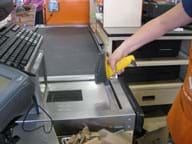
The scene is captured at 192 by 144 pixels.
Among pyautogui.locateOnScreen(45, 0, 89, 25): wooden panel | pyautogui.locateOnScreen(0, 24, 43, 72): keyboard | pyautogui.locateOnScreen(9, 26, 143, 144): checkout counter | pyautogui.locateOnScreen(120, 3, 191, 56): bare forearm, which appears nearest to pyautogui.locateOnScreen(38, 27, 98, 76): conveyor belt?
pyautogui.locateOnScreen(9, 26, 143, 144): checkout counter

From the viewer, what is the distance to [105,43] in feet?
5.56

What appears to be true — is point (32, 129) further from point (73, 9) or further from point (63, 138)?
point (73, 9)

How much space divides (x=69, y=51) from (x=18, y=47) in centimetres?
75

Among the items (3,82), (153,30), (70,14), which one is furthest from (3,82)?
(70,14)

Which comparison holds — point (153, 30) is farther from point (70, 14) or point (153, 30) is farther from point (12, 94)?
point (70, 14)

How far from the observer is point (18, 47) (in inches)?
37.4

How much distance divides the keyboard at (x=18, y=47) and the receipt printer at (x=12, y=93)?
0.31 feet

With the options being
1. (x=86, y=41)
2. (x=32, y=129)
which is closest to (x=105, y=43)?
(x=86, y=41)

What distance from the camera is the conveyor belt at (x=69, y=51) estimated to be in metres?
1.43

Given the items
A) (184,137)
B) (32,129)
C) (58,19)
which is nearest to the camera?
(32,129)

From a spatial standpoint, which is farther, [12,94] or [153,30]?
[153,30]

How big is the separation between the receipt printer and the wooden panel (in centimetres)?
183

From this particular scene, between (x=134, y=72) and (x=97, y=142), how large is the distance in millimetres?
968

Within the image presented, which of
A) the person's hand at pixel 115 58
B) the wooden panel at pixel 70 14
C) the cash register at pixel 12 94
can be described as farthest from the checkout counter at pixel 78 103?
the wooden panel at pixel 70 14
